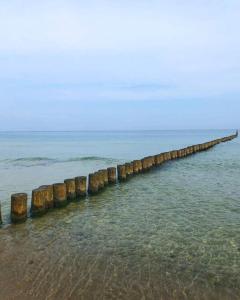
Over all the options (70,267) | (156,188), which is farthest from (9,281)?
(156,188)

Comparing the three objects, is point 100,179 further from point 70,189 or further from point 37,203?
point 37,203

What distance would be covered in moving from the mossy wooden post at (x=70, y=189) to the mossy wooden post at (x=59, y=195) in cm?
58

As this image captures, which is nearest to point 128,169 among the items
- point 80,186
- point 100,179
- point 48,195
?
point 100,179

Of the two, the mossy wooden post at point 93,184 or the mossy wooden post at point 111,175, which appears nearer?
the mossy wooden post at point 93,184

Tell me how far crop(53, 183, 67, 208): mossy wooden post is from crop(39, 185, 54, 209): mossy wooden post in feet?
0.79

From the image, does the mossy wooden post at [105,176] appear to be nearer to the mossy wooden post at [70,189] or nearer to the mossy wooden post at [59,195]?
the mossy wooden post at [70,189]

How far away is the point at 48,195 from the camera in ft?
35.8

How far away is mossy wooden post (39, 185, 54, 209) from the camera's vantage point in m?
10.7

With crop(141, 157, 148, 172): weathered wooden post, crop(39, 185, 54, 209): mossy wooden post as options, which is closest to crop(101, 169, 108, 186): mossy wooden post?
crop(39, 185, 54, 209): mossy wooden post

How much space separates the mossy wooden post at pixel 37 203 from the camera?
10.3 meters

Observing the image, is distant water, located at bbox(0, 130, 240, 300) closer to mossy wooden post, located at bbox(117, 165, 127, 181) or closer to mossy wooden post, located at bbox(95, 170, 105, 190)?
mossy wooden post, located at bbox(95, 170, 105, 190)

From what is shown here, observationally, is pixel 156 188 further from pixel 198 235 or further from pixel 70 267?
pixel 70 267

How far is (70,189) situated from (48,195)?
4.94 ft

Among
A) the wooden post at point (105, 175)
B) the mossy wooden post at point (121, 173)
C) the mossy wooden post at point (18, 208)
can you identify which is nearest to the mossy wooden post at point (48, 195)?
the mossy wooden post at point (18, 208)
